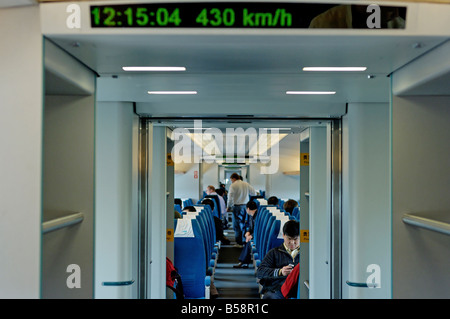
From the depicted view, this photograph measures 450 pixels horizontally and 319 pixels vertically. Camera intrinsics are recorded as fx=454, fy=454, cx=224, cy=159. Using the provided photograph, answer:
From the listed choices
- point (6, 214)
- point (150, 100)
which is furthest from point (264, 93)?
point (6, 214)

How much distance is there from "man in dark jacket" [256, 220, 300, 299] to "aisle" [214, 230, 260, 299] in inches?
49.2

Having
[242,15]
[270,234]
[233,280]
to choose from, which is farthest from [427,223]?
[233,280]

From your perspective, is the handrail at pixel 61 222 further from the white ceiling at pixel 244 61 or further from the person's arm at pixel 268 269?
the person's arm at pixel 268 269

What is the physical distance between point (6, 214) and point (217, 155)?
12.7 meters

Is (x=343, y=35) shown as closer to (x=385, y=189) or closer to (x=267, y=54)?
(x=267, y=54)

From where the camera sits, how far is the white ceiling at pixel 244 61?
161 centimetres

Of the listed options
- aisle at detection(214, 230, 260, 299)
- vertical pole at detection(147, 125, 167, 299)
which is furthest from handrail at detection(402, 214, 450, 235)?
aisle at detection(214, 230, 260, 299)

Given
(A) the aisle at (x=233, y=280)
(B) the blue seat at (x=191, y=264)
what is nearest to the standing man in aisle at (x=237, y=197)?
(A) the aisle at (x=233, y=280)

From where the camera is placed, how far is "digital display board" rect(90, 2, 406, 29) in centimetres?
152

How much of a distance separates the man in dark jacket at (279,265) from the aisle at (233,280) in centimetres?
125

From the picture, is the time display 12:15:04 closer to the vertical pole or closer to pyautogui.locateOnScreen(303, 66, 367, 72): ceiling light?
pyautogui.locateOnScreen(303, 66, 367, 72): ceiling light

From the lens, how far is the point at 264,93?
9.29ft

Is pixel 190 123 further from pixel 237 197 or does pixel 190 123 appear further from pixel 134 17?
pixel 237 197

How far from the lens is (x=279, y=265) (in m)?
5.12
